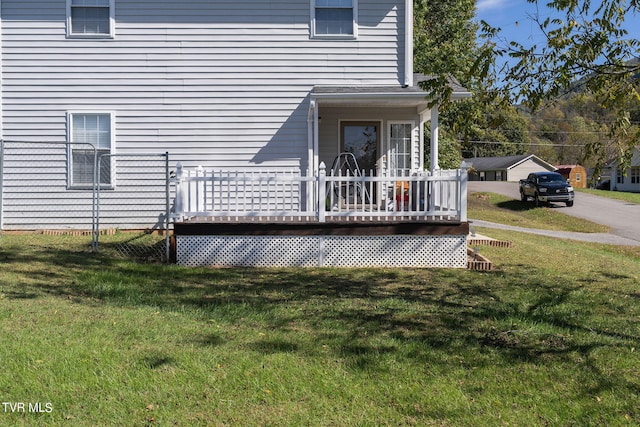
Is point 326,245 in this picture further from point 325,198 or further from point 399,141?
point 399,141

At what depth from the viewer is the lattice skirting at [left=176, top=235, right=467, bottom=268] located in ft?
30.9

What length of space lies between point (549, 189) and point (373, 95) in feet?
65.7

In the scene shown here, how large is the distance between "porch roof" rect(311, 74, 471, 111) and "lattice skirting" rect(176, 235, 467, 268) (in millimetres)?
3362

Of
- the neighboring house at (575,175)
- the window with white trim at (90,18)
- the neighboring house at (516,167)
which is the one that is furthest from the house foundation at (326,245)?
the neighboring house at (516,167)

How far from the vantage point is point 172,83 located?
487 inches

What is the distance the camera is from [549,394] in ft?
13.1

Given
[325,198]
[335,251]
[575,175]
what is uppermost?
[575,175]

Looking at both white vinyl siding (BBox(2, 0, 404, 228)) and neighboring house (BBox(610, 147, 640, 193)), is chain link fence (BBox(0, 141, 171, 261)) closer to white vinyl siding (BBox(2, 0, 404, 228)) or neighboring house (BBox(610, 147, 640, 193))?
white vinyl siding (BBox(2, 0, 404, 228))

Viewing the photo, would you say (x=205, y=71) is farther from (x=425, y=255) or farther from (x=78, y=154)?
(x=425, y=255)

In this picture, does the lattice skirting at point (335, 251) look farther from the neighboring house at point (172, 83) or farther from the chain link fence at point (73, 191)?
the chain link fence at point (73, 191)

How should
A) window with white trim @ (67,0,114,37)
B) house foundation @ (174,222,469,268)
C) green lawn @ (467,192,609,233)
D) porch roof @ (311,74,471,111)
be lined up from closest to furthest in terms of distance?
house foundation @ (174,222,469,268), porch roof @ (311,74,471,111), window with white trim @ (67,0,114,37), green lawn @ (467,192,609,233)

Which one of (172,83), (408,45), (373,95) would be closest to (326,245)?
(373,95)

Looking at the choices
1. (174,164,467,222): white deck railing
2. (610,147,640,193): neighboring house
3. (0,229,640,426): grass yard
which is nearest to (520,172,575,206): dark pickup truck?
(174,164,467,222): white deck railing

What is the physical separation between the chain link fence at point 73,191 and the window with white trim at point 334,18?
4740 mm
